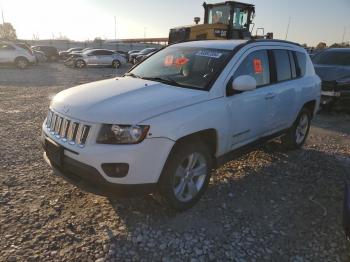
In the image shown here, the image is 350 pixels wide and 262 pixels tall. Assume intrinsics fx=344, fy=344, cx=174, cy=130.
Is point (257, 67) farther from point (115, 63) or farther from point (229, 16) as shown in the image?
point (115, 63)

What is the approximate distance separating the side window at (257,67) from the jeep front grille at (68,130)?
2015 mm

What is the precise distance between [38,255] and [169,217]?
1.37 m

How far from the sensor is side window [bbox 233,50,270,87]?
175 inches

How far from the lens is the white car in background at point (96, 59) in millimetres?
26328

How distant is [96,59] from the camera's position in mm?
26688

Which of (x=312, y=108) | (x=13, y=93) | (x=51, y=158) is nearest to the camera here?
(x=51, y=158)

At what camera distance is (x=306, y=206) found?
4230 mm

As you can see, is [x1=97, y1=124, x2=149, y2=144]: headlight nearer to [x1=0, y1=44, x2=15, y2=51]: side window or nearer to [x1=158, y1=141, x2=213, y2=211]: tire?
[x1=158, y1=141, x2=213, y2=211]: tire

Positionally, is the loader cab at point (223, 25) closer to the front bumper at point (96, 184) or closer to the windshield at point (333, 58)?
the windshield at point (333, 58)

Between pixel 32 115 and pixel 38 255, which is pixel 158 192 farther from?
pixel 32 115

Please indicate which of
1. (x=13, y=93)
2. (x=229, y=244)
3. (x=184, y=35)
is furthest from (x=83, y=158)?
(x=184, y=35)

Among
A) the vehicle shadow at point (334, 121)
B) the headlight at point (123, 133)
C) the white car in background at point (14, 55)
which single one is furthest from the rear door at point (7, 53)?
the headlight at point (123, 133)

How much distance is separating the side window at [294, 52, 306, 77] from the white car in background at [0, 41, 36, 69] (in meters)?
21.2

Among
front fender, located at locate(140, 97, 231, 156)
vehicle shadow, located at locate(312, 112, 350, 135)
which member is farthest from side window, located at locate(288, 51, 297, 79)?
vehicle shadow, located at locate(312, 112, 350, 135)
